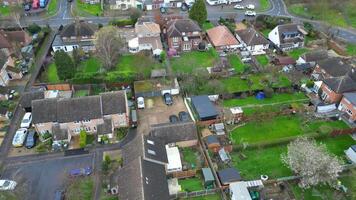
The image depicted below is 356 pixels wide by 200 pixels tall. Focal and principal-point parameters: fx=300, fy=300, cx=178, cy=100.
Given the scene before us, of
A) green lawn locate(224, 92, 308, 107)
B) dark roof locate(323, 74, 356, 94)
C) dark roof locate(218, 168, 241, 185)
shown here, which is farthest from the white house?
dark roof locate(323, 74, 356, 94)

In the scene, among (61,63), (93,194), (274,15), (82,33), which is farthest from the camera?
(274,15)

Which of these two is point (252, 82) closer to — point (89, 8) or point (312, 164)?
point (312, 164)

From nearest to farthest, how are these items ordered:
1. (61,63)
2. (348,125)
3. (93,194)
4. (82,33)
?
(93,194), (348,125), (61,63), (82,33)

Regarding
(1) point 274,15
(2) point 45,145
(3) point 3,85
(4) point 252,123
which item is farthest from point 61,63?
(1) point 274,15

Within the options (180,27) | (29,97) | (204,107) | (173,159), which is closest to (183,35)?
(180,27)

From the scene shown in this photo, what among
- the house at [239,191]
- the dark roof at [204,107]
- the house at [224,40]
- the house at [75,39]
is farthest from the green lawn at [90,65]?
the house at [239,191]

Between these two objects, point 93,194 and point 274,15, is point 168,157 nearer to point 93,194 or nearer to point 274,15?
point 93,194

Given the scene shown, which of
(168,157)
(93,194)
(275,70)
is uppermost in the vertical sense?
(275,70)
